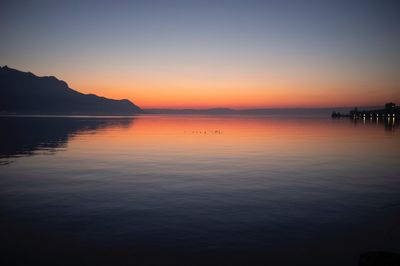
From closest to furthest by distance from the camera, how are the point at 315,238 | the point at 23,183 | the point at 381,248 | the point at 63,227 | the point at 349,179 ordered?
1. the point at 381,248
2. the point at 315,238
3. the point at 63,227
4. the point at 23,183
5. the point at 349,179

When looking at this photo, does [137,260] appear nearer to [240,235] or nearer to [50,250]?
[50,250]

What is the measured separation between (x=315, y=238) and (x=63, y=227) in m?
9.93

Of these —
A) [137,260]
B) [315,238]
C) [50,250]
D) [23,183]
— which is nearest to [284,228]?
[315,238]

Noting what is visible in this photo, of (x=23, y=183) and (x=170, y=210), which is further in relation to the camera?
(x=23, y=183)

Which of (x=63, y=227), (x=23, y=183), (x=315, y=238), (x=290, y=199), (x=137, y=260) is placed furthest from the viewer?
(x=23, y=183)

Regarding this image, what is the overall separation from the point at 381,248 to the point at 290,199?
5.76 meters

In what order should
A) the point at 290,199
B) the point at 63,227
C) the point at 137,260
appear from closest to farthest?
the point at 137,260 → the point at 63,227 → the point at 290,199

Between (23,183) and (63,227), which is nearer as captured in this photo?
(63,227)

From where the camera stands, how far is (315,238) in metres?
10.8

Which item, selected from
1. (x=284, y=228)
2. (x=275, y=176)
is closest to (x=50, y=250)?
(x=284, y=228)

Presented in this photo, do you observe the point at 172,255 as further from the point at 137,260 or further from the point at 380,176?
the point at 380,176

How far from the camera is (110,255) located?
9.50m

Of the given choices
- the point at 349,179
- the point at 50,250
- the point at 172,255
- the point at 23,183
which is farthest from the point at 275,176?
the point at 23,183

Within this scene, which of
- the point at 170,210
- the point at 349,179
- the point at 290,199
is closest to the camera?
the point at 170,210
